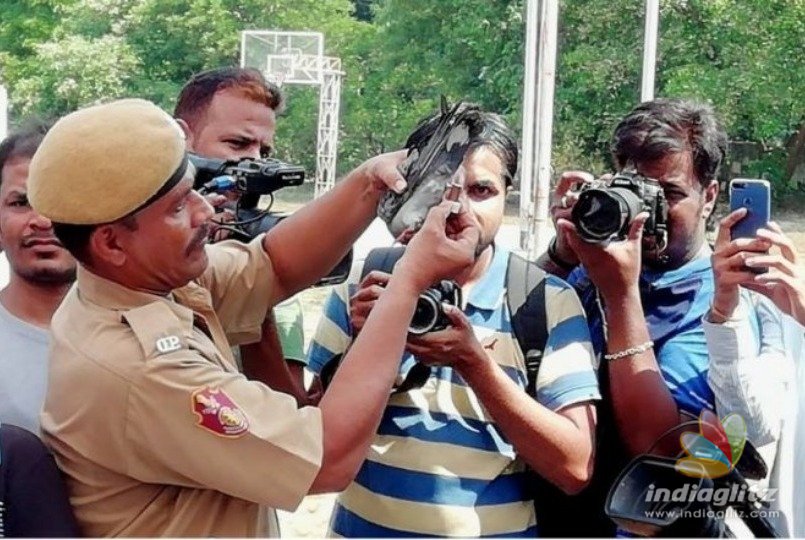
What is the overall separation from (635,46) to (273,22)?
30.4 feet

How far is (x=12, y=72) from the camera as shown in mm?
22484

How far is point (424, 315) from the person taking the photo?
1566 millimetres

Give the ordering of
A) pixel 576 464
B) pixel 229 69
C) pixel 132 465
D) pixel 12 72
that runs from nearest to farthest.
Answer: pixel 132 465 < pixel 576 464 < pixel 229 69 < pixel 12 72

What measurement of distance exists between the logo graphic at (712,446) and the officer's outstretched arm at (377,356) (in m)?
0.47

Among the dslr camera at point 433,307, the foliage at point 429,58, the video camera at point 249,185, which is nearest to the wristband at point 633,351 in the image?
the dslr camera at point 433,307

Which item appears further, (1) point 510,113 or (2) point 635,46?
(1) point 510,113

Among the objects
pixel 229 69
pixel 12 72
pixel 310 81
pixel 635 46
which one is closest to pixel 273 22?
pixel 310 81

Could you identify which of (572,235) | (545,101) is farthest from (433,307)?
(545,101)

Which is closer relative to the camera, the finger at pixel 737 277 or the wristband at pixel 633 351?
the finger at pixel 737 277

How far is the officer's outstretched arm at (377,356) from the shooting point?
4.53ft

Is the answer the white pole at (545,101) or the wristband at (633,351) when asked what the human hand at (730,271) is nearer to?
the wristband at (633,351)

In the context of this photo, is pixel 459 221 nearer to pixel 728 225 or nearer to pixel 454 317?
pixel 454 317

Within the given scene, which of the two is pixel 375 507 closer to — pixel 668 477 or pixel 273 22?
pixel 668 477

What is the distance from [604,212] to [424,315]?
0.40 meters
